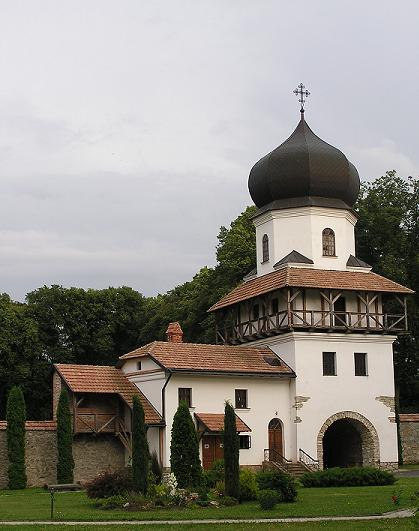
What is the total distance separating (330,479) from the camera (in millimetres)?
33594

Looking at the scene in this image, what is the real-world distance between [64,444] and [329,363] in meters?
11.7

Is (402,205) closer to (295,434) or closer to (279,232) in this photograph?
(279,232)

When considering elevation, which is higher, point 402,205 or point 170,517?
point 402,205

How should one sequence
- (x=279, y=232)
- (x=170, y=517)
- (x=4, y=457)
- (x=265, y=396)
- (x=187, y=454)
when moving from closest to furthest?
1. (x=170, y=517)
2. (x=187, y=454)
3. (x=4, y=457)
4. (x=265, y=396)
5. (x=279, y=232)

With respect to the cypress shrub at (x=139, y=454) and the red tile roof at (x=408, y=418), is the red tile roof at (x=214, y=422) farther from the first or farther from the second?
the cypress shrub at (x=139, y=454)

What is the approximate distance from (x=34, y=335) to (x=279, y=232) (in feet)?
66.0

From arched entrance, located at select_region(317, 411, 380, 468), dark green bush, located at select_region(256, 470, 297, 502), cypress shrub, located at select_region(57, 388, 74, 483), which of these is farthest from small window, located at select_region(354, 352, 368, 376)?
dark green bush, located at select_region(256, 470, 297, 502)

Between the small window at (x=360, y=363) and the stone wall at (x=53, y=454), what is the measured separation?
10.6m

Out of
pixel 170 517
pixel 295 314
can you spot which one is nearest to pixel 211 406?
pixel 295 314

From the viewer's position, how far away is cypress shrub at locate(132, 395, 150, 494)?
2739 centimetres

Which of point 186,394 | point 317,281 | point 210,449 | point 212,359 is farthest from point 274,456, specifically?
point 317,281

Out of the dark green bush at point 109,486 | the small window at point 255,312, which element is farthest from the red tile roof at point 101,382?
the dark green bush at point 109,486

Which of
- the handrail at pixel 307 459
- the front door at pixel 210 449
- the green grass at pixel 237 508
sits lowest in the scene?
the green grass at pixel 237 508

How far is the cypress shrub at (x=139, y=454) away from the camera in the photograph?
27391 millimetres
